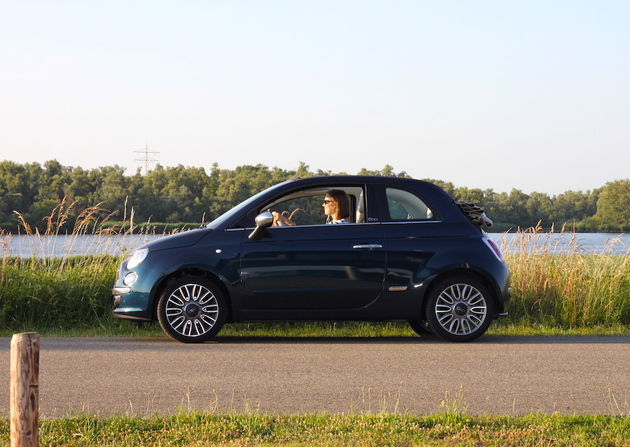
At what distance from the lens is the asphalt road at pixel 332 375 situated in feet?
23.3

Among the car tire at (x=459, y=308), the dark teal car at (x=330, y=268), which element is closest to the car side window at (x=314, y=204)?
the dark teal car at (x=330, y=268)

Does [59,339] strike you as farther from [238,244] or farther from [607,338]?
[607,338]

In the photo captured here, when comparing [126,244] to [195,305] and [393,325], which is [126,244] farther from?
[195,305]

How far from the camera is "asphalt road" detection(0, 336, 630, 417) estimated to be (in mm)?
7113

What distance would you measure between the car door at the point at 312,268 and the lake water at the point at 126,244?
4489mm

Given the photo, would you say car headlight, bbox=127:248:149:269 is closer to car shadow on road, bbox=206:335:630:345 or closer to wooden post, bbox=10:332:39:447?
car shadow on road, bbox=206:335:630:345

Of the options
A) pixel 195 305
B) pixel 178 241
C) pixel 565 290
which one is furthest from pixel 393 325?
pixel 178 241

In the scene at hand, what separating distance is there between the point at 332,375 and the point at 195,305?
8.37 ft

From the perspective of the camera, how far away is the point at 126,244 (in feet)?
49.7

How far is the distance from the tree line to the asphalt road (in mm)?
33818

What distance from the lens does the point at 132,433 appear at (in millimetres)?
5938

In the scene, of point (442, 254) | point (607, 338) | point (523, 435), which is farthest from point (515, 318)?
point (523, 435)

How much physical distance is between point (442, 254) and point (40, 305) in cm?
540

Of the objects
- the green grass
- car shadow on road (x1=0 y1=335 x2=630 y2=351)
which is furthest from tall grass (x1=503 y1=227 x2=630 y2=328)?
the green grass
